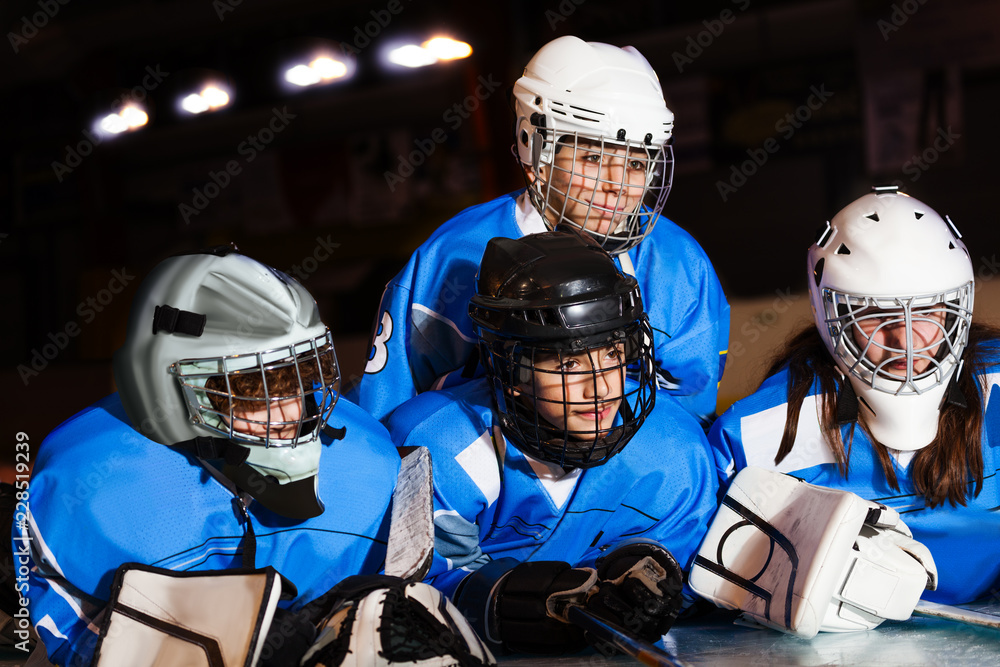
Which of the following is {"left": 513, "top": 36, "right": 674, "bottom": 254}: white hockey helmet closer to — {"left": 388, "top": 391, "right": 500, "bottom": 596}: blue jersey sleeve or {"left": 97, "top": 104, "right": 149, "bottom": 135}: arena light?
{"left": 388, "top": 391, "right": 500, "bottom": 596}: blue jersey sleeve

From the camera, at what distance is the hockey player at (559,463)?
1.47 m

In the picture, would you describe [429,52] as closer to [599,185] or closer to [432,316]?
[432,316]

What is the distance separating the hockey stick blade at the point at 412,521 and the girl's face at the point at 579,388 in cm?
24

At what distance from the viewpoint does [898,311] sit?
1.65m

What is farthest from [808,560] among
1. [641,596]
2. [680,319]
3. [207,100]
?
[207,100]

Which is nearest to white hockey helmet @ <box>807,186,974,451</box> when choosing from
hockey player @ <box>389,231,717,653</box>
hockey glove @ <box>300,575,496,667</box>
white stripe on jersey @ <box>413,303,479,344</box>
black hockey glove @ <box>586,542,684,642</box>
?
hockey player @ <box>389,231,717,653</box>

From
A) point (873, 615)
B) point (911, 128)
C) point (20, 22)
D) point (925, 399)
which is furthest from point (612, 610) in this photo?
point (20, 22)

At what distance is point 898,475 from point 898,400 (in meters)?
0.16

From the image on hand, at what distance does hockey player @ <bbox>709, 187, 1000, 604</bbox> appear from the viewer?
1655 millimetres

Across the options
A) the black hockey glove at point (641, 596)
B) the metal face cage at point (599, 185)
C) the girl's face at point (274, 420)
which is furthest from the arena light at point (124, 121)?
the black hockey glove at point (641, 596)

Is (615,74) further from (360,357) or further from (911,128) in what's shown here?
(360,357)

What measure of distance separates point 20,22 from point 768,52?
16.5ft

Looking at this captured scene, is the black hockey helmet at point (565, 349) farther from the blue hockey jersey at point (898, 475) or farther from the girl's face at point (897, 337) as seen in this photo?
the girl's face at point (897, 337)

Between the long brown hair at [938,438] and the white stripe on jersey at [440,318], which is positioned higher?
A: the white stripe on jersey at [440,318]
